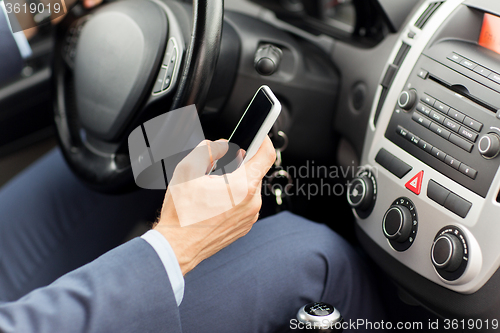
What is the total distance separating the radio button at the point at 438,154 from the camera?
0.63 meters

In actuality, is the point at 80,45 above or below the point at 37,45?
above

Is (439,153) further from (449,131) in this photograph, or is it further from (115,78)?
(115,78)

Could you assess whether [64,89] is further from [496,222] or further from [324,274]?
[496,222]

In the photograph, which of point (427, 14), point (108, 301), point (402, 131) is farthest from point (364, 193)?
point (108, 301)

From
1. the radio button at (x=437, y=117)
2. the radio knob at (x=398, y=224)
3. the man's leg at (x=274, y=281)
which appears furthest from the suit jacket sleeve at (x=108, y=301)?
the radio button at (x=437, y=117)

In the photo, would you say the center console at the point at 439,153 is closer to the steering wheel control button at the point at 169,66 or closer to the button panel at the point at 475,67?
the button panel at the point at 475,67

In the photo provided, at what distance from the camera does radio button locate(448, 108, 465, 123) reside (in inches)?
24.3

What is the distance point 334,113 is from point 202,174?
1.56 feet

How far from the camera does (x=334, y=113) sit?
97 cm

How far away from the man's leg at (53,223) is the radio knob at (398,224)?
1.34 feet

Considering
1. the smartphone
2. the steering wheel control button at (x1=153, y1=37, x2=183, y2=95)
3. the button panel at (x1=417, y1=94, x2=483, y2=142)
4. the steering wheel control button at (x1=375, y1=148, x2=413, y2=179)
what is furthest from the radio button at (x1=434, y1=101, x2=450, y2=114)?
the steering wheel control button at (x1=153, y1=37, x2=183, y2=95)

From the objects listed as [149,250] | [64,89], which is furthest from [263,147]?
[64,89]

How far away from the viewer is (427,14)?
0.73m

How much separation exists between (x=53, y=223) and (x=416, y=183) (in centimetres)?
71
